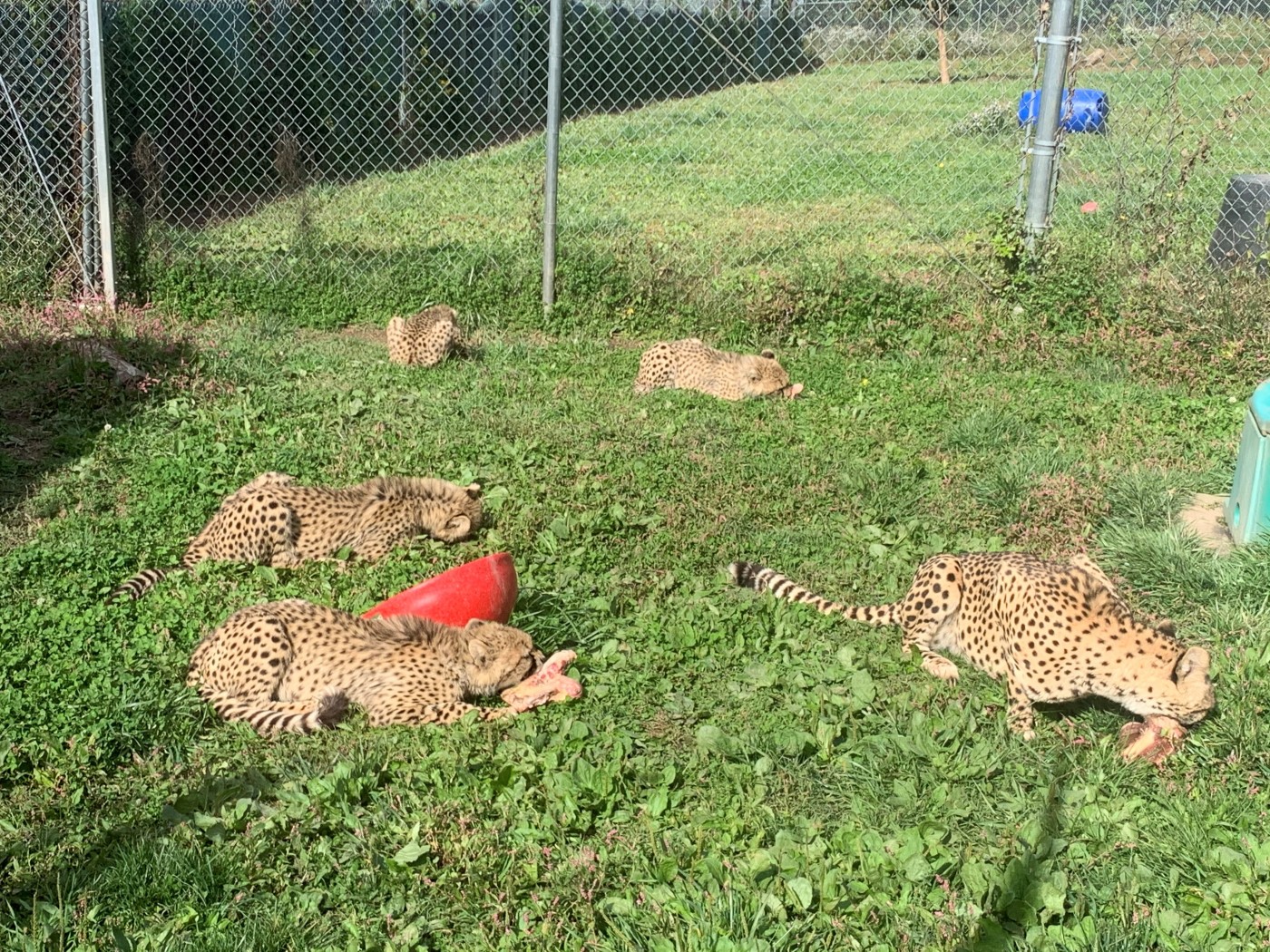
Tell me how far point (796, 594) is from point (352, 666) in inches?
74.2

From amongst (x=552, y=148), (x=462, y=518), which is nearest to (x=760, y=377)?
(x=552, y=148)

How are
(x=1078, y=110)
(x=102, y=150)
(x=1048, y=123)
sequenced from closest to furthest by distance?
1. (x=1048, y=123)
2. (x=102, y=150)
3. (x=1078, y=110)

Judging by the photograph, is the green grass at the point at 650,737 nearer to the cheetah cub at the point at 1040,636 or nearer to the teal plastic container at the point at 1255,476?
the cheetah cub at the point at 1040,636

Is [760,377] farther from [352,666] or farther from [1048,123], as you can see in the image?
[352,666]

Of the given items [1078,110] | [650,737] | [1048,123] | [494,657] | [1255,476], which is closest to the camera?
[650,737]

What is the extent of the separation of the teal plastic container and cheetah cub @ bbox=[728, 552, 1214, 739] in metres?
0.93

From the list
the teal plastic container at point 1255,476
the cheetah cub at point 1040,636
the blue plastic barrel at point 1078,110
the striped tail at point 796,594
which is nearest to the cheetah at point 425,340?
the striped tail at point 796,594

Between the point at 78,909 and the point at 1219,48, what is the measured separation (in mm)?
10035

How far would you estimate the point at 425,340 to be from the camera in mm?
8711

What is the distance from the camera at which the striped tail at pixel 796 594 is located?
211 inches

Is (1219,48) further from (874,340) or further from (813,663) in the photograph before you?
(813,663)

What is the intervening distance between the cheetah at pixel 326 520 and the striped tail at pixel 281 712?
1.18 m

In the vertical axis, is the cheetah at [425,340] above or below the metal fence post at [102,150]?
below

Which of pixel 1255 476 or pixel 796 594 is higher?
pixel 1255 476
